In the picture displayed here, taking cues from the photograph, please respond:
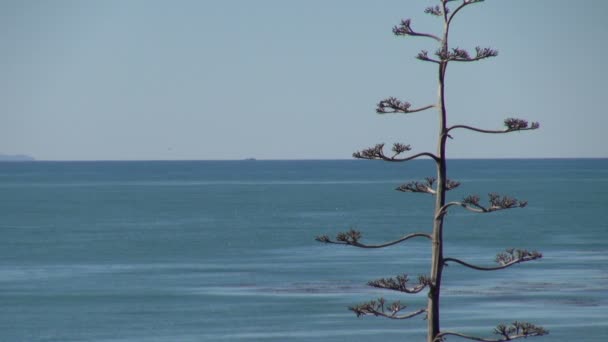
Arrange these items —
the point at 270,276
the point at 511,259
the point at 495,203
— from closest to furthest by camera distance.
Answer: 1. the point at 495,203
2. the point at 511,259
3. the point at 270,276

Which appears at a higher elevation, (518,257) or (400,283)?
(518,257)

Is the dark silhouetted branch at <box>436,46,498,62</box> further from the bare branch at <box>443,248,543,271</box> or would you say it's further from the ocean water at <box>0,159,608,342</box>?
the ocean water at <box>0,159,608,342</box>

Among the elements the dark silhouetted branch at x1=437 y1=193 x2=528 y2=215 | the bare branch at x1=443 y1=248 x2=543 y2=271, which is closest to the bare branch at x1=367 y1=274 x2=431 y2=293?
the bare branch at x1=443 y1=248 x2=543 y2=271

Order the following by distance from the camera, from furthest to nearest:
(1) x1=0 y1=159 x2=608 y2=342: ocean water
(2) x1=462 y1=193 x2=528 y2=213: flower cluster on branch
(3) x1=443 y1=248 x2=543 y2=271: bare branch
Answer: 1. (1) x1=0 y1=159 x2=608 y2=342: ocean water
2. (3) x1=443 y1=248 x2=543 y2=271: bare branch
3. (2) x1=462 y1=193 x2=528 y2=213: flower cluster on branch

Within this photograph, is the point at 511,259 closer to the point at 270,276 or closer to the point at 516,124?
the point at 516,124

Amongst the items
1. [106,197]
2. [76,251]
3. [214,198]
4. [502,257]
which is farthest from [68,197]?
[502,257]

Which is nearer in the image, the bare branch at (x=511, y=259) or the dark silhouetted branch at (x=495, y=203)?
the dark silhouetted branch at (x=495, y=203)

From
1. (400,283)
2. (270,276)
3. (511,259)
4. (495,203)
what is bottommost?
(270,276)

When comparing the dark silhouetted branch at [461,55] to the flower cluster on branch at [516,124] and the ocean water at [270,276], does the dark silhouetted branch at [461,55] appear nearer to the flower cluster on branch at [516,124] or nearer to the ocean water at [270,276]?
the flower cluster on branch at [516,124]

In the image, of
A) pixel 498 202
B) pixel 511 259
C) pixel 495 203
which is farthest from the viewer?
pixel 511 259

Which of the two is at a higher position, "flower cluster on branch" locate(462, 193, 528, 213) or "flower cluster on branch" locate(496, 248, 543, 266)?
"flower cluster on branch" locate(462, 193, 528, 213)

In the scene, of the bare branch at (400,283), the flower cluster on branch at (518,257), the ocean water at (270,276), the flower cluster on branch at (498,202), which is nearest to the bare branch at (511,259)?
the flower cluster on branch at (518,257)

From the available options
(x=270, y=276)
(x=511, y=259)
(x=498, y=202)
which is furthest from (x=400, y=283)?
(x=270, y=276)

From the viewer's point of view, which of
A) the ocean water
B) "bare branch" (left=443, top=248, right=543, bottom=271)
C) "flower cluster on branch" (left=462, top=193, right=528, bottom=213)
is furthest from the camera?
the ocean water
